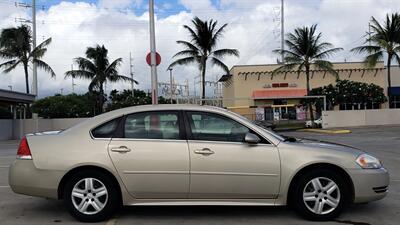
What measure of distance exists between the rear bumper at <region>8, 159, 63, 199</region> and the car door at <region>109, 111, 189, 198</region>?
2.74 ft

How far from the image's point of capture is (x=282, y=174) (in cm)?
638

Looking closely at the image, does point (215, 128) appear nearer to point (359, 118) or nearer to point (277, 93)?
point (359, 118)

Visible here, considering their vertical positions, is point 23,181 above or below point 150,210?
above

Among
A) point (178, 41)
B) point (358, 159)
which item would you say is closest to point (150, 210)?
point (358, 159)

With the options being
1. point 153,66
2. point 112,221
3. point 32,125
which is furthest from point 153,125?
point 32,125

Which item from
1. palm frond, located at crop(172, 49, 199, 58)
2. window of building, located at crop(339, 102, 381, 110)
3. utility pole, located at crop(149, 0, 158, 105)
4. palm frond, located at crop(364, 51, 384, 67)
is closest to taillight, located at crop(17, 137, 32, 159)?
utility pole, located at crop(149, 0, 158, 105)

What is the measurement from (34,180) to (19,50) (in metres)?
39.6

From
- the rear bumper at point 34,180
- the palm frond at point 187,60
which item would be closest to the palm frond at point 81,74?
the palm frond at point 187,60

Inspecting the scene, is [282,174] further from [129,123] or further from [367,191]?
[129,123]

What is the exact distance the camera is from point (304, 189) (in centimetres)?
643

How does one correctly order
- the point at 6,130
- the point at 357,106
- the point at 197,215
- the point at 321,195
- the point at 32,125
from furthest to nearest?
the point at 357,106 < the point at 32,125 < the point at 6,130 < the point at 197,215 < the point at 321,195

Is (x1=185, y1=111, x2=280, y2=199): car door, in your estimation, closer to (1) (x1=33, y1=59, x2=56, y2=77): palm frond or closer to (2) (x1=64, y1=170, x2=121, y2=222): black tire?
(2) (x1=64, y1=170, x2=121, y2=222): black tire

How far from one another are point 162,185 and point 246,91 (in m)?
54.1

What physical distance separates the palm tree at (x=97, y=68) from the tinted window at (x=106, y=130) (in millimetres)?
42628
